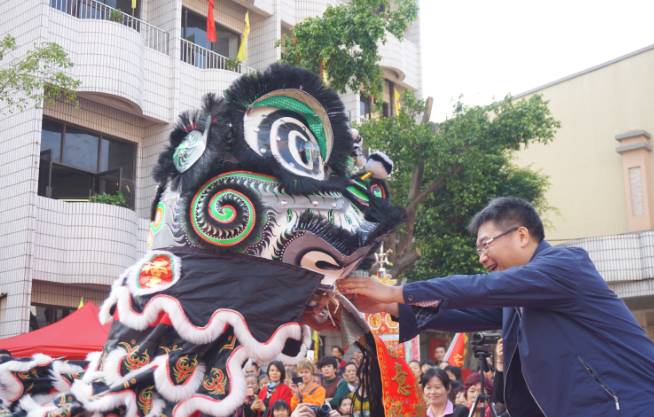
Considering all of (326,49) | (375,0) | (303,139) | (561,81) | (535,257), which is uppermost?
(561,81)

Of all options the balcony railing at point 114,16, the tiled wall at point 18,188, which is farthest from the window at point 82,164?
the balcony railing at point 114,16

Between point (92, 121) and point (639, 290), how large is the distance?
41.2ft

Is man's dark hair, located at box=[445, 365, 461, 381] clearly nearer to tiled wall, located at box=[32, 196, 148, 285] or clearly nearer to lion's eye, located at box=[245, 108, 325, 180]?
lion's eye, located at box=[245, 108, 325, 180]

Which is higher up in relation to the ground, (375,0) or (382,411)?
(375,0)

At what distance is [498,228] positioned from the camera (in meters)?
3.63

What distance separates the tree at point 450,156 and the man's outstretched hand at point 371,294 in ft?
36.9

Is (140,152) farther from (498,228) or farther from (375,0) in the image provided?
(498,228)

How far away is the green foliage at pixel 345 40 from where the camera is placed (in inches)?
518

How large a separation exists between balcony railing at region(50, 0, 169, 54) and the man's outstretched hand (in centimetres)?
1205

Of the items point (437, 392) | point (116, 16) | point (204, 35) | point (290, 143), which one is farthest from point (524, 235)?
point (204, 35)

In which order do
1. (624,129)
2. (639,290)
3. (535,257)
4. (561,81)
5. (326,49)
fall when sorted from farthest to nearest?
(561,81) < (624,129) < (639,290) < (326,49) < (535,257)

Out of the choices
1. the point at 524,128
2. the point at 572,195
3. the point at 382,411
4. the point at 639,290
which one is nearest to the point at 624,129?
the point at 572,195

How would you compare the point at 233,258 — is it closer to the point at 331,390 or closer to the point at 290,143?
the point at 290,143

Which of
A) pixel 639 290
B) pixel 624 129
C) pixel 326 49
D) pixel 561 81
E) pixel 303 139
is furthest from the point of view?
pixel 561 81
